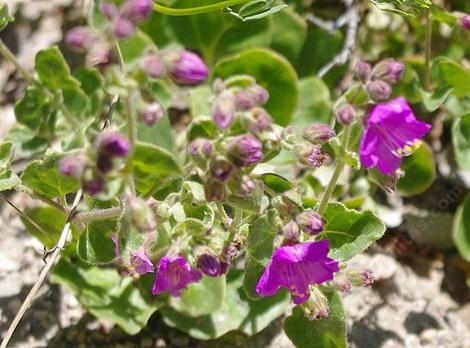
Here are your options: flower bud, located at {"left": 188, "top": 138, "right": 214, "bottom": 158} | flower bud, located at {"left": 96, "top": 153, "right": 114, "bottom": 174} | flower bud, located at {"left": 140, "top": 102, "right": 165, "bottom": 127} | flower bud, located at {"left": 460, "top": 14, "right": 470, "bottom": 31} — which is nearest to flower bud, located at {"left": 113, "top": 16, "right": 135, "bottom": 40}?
flower bud, located at {"left": 140, "top": 102, "right": 165, "bottom": 127}

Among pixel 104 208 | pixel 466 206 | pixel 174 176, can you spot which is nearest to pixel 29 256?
pixel 104 208

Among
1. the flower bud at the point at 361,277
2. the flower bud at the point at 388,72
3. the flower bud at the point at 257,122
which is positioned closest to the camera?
the flower bud at the point at 257,122

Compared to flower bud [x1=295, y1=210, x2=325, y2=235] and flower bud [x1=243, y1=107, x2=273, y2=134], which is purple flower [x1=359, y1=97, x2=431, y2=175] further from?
flower bud [x1=243, y1=107, x2=273, y2=134]

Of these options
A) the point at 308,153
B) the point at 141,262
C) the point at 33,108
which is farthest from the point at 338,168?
the point at 33,108

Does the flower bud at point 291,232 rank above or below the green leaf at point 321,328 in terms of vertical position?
above

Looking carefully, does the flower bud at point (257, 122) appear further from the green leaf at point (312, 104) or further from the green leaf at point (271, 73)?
the green leaf at point (312, 104)

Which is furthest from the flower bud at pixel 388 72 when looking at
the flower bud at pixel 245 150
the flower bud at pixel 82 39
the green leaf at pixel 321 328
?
the flower bud at pixel 82 39
